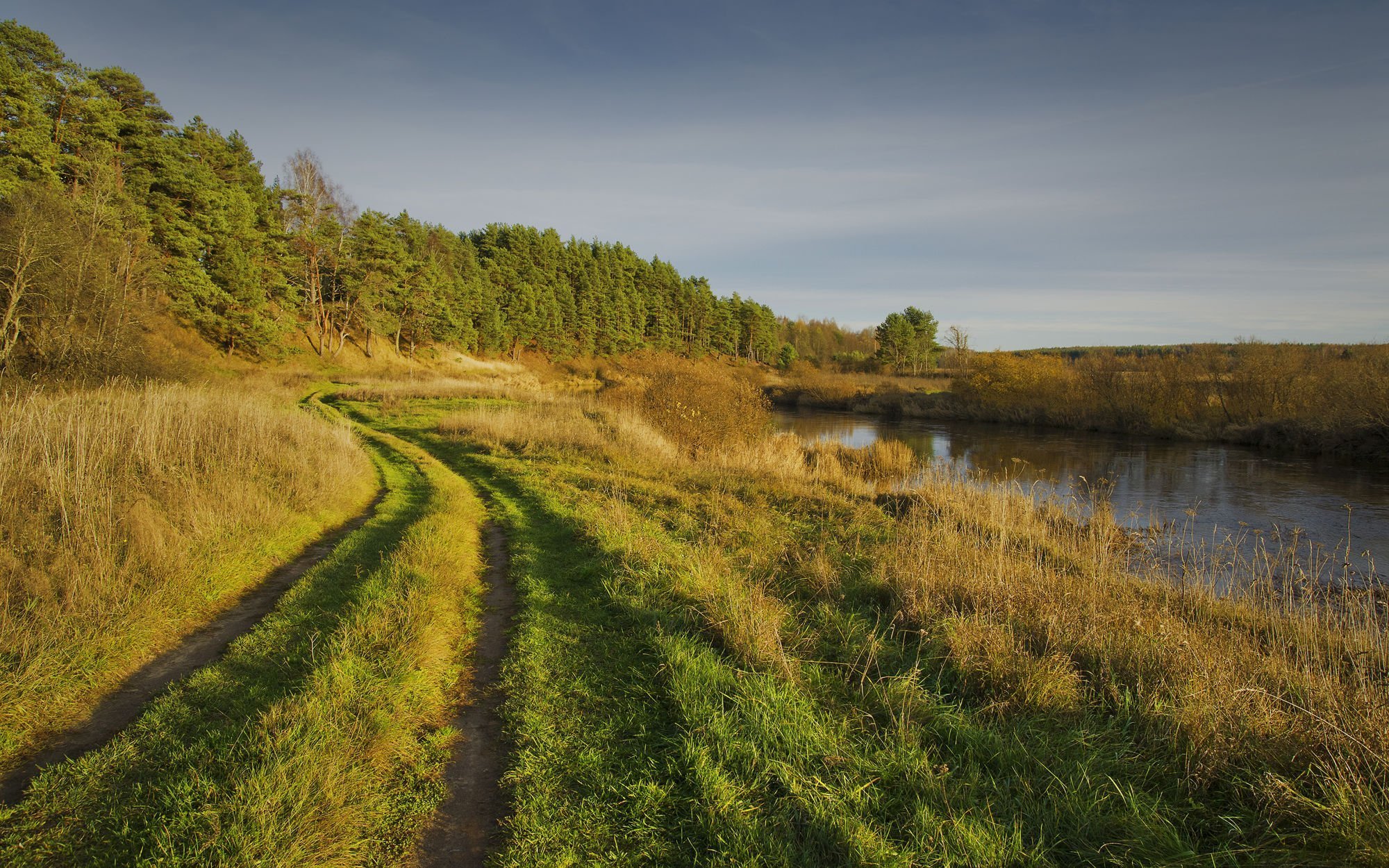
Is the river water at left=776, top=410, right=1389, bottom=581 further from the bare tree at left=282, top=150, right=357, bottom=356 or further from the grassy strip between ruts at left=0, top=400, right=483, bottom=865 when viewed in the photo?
the bare tree at left=282, top=150, right=357, bottom=356

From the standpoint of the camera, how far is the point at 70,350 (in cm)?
1706

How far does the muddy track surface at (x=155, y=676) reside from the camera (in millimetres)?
3482

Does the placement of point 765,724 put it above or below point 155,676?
above

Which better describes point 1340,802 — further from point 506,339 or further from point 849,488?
point 506,339

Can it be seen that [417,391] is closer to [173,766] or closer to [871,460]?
[871,460]

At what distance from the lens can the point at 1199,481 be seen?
18.2m

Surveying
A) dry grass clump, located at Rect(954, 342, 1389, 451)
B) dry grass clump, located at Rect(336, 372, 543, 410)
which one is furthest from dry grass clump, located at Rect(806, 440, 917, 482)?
dry grass clump, located at Rect(954, 342, 1389, 451)

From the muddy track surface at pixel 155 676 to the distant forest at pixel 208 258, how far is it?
613 inches

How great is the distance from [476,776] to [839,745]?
209cm

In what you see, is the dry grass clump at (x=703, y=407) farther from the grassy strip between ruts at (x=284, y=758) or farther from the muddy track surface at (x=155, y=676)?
the grassy strip between ruts at (x=284, y=758)

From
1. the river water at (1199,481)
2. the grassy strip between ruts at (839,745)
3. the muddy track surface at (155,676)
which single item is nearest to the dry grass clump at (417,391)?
the river water at (1199,481)

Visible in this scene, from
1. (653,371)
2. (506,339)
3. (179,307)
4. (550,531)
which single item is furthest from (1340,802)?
(506,339)

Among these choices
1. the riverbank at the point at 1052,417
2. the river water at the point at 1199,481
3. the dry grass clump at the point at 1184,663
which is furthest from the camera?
the riverbank at the point at 1052,417

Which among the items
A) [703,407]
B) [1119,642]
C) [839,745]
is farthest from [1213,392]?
[839,745]
